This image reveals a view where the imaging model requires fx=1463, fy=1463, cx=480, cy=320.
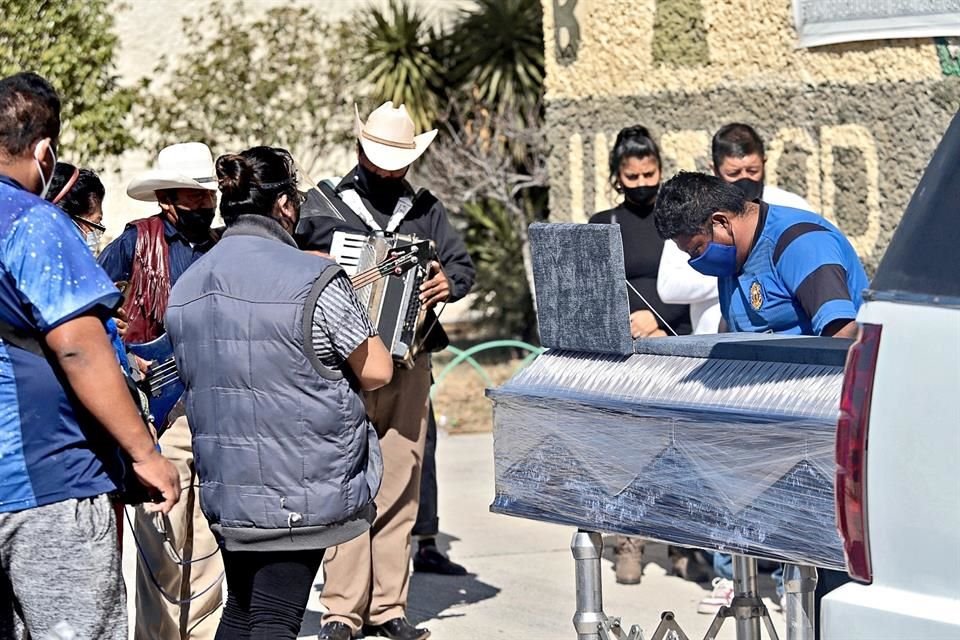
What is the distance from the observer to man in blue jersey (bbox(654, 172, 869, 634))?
4.36 m

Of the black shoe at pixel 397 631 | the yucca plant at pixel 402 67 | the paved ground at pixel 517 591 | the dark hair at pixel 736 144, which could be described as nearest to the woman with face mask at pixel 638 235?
the paved ground at pixel 517 591

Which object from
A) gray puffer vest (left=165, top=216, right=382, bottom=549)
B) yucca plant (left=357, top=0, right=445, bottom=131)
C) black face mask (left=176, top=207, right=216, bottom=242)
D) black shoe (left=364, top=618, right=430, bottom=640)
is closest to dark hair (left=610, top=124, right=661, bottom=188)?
black face mask (left=176, top=207, right=216, bottom=242)

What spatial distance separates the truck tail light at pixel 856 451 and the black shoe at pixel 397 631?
303 centimetres

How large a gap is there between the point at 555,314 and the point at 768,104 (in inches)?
185

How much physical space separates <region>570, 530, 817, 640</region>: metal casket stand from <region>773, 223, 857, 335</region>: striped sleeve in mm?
758

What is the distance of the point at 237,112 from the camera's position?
44.5 ft

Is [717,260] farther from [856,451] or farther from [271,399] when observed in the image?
[856,451]

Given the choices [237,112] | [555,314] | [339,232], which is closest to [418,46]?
[237,112]

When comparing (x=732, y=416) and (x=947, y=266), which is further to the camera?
(x=732, y=416)

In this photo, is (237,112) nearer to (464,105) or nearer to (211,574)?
(464,105)

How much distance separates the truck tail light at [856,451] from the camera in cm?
265

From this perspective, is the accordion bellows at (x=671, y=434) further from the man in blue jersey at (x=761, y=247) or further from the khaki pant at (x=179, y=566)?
the khaki pant at (x=179, y=566)

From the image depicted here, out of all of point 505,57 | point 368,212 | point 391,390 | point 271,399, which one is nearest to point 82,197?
point 368,212

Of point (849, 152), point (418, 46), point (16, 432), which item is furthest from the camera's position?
point (418, 46)
